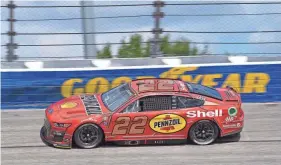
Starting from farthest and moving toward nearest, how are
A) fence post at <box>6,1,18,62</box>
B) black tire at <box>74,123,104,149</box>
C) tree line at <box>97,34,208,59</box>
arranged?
tree line at <box>97,34,208,59</box> < fence post at <box>6,1,18,62</box> < black tire at <box>74,123,104,149</box>

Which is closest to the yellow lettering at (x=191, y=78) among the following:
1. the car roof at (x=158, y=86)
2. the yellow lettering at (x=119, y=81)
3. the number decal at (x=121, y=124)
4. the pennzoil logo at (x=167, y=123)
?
the yellow lettering at (x=119, y=81)

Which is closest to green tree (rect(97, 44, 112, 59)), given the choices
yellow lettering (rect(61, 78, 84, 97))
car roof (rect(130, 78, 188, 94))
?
yellow lettering (rect(61, 78, 84, 97))

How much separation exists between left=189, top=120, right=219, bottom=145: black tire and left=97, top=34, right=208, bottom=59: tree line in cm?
361

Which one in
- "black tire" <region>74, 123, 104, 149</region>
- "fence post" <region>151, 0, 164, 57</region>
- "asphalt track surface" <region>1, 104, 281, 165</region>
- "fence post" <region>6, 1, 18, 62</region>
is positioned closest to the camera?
"asphalt track surface" <region>1, 104, 281, 165</region>

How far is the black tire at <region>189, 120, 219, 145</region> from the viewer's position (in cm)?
1154

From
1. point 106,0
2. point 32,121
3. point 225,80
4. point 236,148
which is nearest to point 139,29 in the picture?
point 106,0

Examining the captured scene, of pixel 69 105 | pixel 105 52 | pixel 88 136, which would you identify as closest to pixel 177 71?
pixel 105 52

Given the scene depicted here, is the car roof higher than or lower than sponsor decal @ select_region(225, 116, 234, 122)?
higher

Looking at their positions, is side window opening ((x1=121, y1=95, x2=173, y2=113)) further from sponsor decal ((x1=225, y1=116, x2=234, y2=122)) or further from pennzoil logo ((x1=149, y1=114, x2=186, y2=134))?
sponsor decal ((x1=225, y1=116, x2=234, y2=122))

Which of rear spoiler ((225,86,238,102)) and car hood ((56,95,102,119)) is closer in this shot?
car hood ((56,95,102,119))

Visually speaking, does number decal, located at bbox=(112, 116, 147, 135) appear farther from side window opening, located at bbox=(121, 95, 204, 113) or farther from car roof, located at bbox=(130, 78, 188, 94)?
car roof, located at bbox=(130, 78, 188, 94)

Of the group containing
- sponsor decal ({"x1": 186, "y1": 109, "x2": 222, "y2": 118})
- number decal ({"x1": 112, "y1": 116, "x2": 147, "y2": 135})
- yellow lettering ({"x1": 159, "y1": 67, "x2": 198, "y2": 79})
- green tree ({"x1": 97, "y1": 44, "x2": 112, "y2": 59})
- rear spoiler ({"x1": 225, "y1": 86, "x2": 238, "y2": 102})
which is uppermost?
green tree ({"x1": 97, "y1": 44, "x2": 112, "y2": 59})

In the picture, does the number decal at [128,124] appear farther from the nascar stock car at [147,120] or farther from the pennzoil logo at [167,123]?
the pennzoil logo at [167,123]

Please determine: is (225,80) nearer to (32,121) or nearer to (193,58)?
(193,58)
